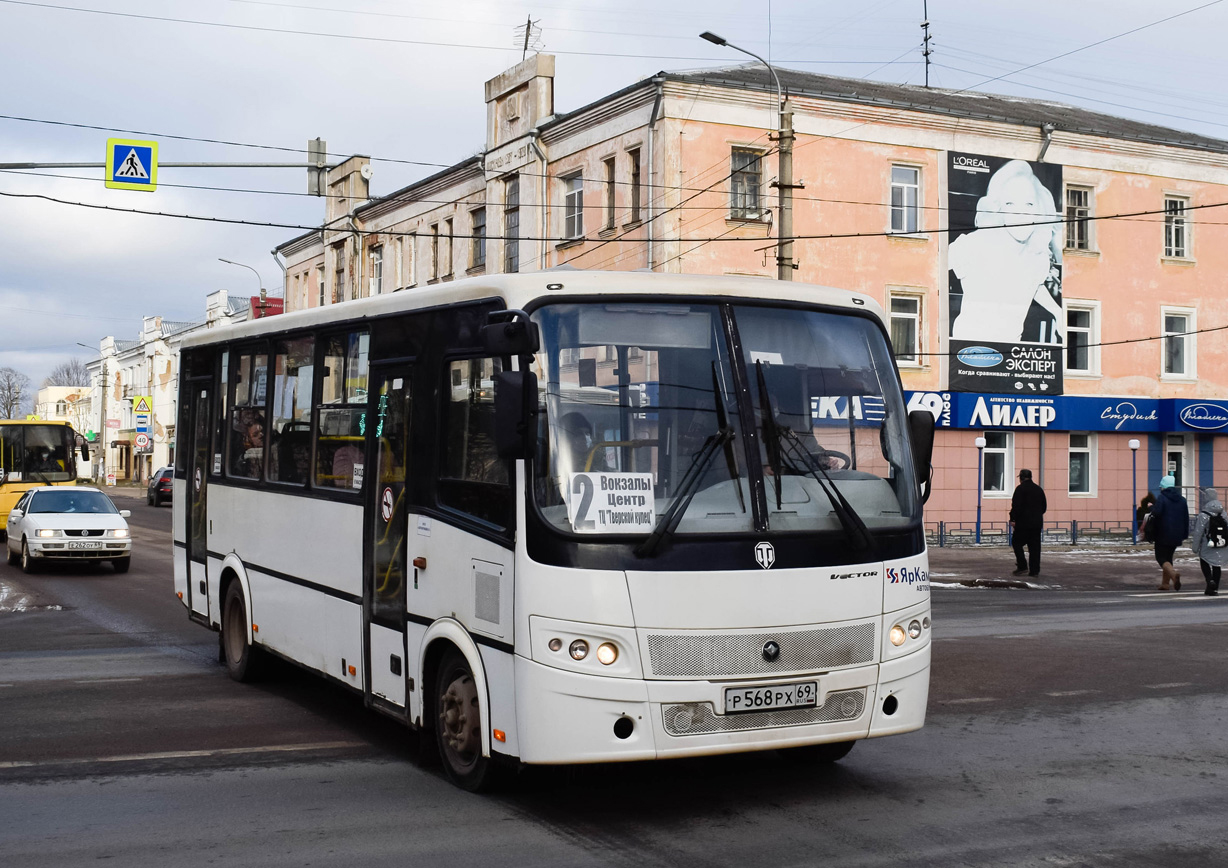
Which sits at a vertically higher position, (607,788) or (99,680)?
(607,788)

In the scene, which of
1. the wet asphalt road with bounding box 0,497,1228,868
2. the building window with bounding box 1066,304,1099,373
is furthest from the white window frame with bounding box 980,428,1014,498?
the wet asphalt road with bounding box 0,497,1228,868

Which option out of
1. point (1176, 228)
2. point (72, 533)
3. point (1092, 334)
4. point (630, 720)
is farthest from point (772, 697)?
point (1176, 228)

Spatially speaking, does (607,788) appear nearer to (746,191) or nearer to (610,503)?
(610,503)

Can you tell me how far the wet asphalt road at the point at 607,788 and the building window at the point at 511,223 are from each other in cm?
2618

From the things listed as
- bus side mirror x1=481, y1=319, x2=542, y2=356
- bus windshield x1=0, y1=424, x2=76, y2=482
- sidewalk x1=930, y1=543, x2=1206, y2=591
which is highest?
bus side mirror x1=481, y1=319, x2=542, y2=356

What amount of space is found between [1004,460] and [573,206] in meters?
12.6

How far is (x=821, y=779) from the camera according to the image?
753 centimetres

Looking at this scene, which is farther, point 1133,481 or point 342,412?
point 1133,481

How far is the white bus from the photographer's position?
6309mm

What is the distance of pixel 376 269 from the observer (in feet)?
155

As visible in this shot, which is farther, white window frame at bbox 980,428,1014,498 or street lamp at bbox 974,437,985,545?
white window frame at bbox 980,428,1014,498

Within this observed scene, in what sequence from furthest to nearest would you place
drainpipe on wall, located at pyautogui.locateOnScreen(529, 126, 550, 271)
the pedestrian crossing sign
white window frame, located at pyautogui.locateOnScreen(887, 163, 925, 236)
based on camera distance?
drainpipe on wall, located at pyautogui.locateOnScreen(529, 126, 550, 271)
white window frame, located at pyautogui.locateOnScreen(887, 163, 925, 236)
the pedestrian crossing sign

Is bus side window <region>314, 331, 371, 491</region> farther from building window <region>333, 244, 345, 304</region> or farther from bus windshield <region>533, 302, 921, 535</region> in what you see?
building window <region>333, 244, 345, 304</region>

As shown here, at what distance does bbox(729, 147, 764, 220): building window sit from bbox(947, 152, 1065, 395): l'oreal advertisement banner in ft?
18.4
